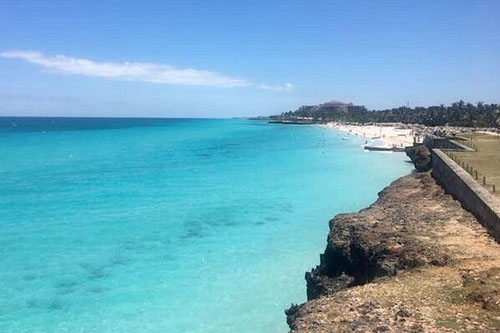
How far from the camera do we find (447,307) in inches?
400

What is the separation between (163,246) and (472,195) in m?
14.9

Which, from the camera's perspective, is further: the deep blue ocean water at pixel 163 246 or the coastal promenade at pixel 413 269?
the deep blue ocean water at pixel 163 246

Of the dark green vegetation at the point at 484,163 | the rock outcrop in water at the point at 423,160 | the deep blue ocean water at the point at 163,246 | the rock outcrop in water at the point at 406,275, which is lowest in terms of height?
the deep blue ocean water at the point at 163,246

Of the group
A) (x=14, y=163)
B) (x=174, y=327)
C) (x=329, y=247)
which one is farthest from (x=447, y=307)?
(x=14, y=163)

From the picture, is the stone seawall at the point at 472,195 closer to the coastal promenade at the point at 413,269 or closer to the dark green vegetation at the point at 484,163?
the coastal promenade at the point at 413,269

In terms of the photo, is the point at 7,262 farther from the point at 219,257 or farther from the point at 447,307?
the point at 447,307

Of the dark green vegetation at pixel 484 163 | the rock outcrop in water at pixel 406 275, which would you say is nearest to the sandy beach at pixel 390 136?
the dark green vegetation at pixel 484 163

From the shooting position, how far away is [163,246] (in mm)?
25078

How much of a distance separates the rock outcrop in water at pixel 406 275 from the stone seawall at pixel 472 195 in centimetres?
35

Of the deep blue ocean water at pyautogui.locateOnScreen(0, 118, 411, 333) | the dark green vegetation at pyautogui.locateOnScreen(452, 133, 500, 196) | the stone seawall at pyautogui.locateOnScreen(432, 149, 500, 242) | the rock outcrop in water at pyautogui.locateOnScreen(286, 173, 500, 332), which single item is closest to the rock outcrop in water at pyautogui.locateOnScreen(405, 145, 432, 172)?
the deep blue ocean water at pyautogui.locateOnScreen(0, 118, 411, 333)

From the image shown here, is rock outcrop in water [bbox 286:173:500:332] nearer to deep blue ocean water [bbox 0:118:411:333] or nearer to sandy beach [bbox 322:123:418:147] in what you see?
deep blue ocean water [bbox 0:118:411:333]

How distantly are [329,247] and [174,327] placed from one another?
5966 millimetres

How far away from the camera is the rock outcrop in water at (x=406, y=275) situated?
984cm

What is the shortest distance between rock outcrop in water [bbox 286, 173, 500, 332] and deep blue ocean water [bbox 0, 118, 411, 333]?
322 centimetres
